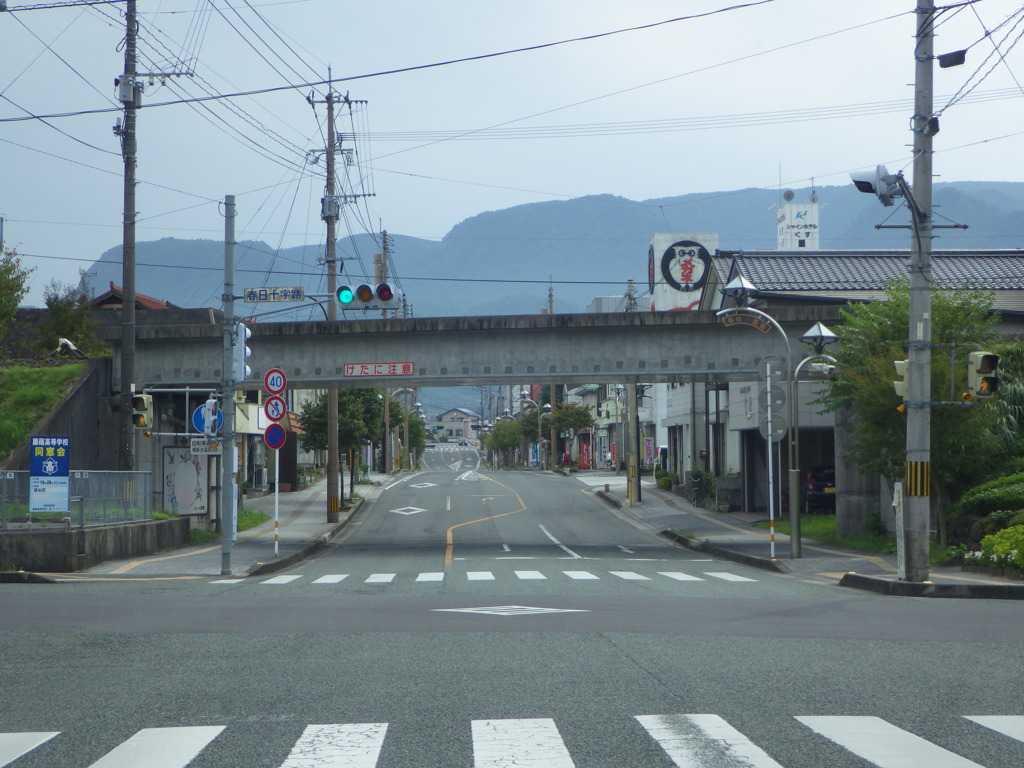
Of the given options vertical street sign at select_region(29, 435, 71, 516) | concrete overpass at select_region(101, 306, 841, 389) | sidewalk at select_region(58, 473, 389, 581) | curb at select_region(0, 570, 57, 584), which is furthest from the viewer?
concrete overpass at select_region(101, 306, 841, 389)

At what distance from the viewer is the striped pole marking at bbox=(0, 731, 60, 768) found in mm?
6344

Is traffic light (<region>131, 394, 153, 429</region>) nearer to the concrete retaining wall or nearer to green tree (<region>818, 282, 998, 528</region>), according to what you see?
the concrete retaining wall

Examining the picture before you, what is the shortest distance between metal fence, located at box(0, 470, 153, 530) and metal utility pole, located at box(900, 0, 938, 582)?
54.3 feet

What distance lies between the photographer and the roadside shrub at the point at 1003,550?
62.4ft

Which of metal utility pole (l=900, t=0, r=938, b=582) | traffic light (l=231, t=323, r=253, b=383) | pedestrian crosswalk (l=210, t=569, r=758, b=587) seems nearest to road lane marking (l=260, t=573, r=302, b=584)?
pedestrian crosswalk (l=210, t=569, r=758, b=587)

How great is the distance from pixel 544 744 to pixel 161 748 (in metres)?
2.28

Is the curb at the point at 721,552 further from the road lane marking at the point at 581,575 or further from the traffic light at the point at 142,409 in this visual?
the traffic light at the point at 142,409

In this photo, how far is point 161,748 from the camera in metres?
6.45

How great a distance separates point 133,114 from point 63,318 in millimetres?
16516

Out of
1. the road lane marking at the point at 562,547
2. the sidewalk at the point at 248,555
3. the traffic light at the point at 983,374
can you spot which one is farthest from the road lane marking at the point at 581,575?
the traffic light at the point at 983,374

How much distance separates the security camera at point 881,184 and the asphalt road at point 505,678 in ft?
21.1

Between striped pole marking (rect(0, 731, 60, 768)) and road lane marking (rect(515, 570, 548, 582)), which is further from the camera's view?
road lane marking (rect(515, 570, 548, 582))

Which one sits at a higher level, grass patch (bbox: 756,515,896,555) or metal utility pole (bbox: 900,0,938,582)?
metal utility pole (bbox: 900,0,938,582)

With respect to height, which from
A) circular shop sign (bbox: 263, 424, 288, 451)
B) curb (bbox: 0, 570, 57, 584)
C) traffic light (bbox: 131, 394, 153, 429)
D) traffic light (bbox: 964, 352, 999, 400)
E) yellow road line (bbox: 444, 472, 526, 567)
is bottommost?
yellow road line (bbox: 444, 472, 526, 567)
